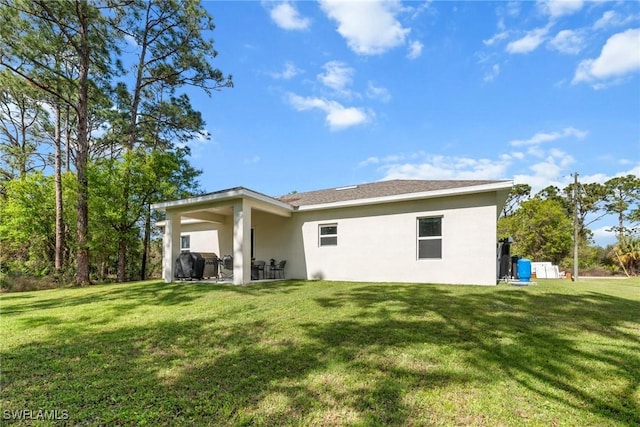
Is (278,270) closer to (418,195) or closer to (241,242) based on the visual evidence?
(241,242)

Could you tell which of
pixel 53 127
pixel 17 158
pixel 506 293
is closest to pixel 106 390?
pixel 506 293

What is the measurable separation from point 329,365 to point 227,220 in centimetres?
1182

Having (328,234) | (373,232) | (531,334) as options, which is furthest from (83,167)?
(531,334)

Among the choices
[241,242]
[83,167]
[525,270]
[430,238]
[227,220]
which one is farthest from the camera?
[227,220]

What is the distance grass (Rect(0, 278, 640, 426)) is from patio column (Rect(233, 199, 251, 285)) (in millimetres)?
3338

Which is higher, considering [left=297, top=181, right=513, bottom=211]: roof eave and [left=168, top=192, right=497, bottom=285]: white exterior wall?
[left=297, top=181, right=513, bottom=211]: roof eave

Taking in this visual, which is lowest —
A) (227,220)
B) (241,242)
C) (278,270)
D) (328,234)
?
(278,270)

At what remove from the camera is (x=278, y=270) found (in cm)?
1238

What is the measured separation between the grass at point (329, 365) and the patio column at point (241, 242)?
11.0 ft

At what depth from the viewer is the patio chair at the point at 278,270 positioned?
478 inches

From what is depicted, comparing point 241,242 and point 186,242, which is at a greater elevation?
point 241,242

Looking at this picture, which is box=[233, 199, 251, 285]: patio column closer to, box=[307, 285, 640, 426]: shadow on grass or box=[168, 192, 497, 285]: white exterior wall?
box=[168, 192, 497, 285]: white exterior wall

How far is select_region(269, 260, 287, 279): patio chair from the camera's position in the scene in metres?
12.1

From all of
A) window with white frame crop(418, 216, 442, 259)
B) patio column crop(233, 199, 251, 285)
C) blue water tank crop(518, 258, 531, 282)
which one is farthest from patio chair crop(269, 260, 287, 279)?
blue water tank crop(518, 258, 531, 282)
